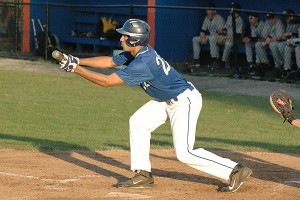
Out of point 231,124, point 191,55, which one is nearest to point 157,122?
point 231,124

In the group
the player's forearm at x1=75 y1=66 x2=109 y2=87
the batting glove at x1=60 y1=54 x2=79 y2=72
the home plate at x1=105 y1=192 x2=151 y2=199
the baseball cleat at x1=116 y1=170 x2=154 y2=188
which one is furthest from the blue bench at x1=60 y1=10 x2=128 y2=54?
the batting glove at x1=60 y1=54 x2=79 y2=72

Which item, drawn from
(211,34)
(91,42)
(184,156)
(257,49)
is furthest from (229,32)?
(184,156)

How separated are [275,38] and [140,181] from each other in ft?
37.1

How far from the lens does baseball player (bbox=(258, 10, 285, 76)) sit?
20000 mm

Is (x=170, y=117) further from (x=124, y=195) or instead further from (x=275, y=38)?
(x=275, y=38)

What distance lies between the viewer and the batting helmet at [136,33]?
9.18 m

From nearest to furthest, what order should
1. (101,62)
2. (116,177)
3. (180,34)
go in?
(101,62)
(116,177)
(180,34)

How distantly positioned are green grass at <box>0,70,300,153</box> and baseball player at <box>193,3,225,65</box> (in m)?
3.07

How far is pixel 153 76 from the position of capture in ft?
29.7

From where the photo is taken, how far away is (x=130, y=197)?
29.6 ft

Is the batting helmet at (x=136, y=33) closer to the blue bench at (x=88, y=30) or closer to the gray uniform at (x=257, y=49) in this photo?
the gray uniform at (x=257, y=49)

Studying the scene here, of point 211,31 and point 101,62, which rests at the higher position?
point 101,62

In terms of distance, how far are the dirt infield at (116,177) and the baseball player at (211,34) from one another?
381 inches

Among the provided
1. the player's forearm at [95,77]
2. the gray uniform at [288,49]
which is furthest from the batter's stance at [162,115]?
the gray uniform at [288,49]
